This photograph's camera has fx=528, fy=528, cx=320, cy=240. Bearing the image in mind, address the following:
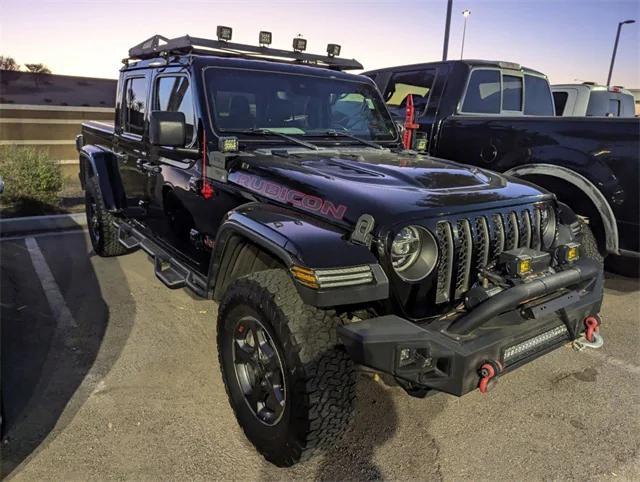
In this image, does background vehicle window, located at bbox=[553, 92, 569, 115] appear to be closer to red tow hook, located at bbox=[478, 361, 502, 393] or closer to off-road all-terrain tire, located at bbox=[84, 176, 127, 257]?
off-road all-terrain tire, located at bbox=[84, 176, 127, 257]

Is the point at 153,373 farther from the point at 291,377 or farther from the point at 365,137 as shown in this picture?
the point at 365,137

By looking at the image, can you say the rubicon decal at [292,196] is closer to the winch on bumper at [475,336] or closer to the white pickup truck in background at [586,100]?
the winch on bumper at [475,336]

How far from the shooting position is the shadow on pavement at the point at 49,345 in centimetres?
289

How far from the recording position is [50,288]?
4840 mm

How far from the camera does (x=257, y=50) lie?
4332 mm

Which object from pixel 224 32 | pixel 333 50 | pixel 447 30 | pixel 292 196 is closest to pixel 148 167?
pixel 224 32

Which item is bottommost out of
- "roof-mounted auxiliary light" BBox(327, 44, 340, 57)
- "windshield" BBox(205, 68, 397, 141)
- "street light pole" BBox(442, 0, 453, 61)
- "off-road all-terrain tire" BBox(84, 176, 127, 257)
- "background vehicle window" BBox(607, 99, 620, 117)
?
"off-road all-terrain tire" BBox(84, 176, 127, 257)

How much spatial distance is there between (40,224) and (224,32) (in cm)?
406

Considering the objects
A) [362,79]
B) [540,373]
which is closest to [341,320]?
[540,373]

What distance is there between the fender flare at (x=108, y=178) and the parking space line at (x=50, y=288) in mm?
888

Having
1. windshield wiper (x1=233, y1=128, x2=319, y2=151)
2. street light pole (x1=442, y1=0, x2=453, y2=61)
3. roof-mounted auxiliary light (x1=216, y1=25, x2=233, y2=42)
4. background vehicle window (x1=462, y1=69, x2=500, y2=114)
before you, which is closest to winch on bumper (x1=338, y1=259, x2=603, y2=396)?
windshield wiper (x1=233, y1=128, x2=319, y2=151)

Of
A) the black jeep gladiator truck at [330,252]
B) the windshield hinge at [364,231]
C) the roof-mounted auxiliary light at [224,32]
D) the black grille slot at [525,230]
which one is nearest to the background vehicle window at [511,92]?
the black jeep gladiator truck at [330,252]

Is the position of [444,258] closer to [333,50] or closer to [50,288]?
[333,50]

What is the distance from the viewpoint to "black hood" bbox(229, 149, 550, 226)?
8.52 feet
